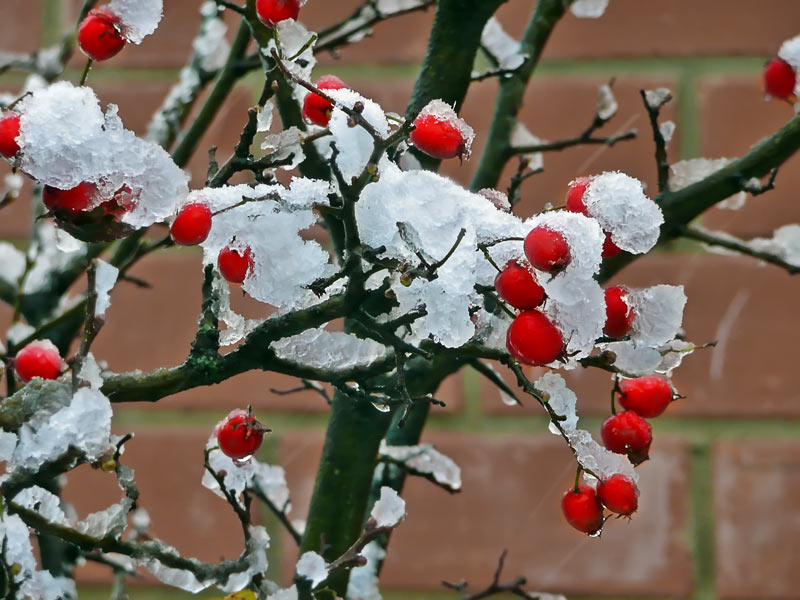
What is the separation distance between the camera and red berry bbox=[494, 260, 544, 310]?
0.25m

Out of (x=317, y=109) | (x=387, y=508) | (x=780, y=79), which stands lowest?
(x=387, y=508)

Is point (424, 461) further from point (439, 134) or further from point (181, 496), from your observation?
point (181, 496)

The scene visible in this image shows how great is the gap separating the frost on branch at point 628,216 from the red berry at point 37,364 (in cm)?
24

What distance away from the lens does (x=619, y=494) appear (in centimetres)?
35

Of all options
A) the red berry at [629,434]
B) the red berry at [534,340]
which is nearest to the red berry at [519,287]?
the red berry at [534,340]

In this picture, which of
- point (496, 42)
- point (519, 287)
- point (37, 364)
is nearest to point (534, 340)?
point (519, 287)

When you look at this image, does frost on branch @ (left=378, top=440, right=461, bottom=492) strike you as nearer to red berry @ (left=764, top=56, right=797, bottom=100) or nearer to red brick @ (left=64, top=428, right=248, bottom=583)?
red berry @ (left=764, top=56, right=797, bottom=100)

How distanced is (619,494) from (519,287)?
0.13 meters

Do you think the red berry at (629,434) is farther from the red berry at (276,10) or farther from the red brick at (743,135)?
the red brick at (743,135)

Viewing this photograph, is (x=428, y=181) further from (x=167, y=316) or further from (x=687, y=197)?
(x=167, y=316)

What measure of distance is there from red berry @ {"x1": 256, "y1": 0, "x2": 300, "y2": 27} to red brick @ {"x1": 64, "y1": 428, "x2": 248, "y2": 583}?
57 cm

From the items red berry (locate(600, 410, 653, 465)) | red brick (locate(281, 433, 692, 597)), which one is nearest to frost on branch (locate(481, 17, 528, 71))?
red berry (locate(600, 410, 653, 465))

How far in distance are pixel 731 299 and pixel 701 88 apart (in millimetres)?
198

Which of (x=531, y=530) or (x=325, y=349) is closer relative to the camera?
(x=325, y=349)
